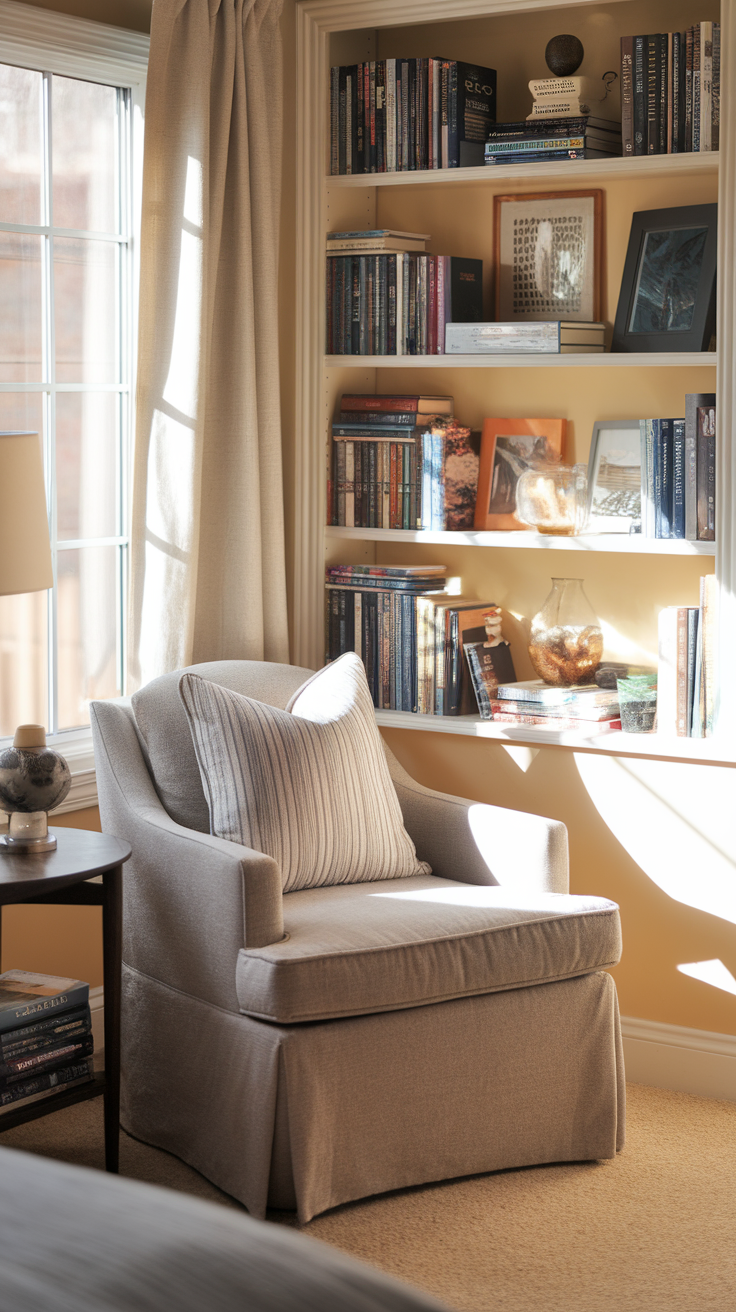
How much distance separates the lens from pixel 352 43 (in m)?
3.50

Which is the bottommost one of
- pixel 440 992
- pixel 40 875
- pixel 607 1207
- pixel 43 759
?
pixel 607 1207

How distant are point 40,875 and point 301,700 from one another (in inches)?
32.1

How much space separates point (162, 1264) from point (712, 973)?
2747 millimetres

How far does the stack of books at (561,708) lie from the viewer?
3.17 meters

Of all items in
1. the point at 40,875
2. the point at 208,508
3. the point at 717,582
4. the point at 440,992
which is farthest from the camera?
the point at 208,508

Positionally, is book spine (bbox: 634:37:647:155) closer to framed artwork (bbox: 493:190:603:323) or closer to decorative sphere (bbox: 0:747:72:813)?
framed artwork (bbox: 493:190:603:323)

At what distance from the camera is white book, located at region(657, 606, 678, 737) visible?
9.96 ft

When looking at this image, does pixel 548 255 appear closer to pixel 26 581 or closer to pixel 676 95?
pixel 676 95

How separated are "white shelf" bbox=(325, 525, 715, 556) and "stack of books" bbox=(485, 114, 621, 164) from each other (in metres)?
0.88

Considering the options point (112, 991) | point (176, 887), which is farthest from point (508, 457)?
point (112, 991)

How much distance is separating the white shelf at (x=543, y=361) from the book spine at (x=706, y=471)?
12 cm

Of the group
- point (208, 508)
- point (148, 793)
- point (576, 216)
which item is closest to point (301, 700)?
point (148, 793)

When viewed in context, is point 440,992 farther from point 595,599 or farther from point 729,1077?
point 595,599

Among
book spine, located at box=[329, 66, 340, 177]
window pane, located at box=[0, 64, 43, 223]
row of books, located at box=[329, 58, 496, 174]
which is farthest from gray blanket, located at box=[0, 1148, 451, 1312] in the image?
book spine, located at box=[329, 66, 340, 177]
